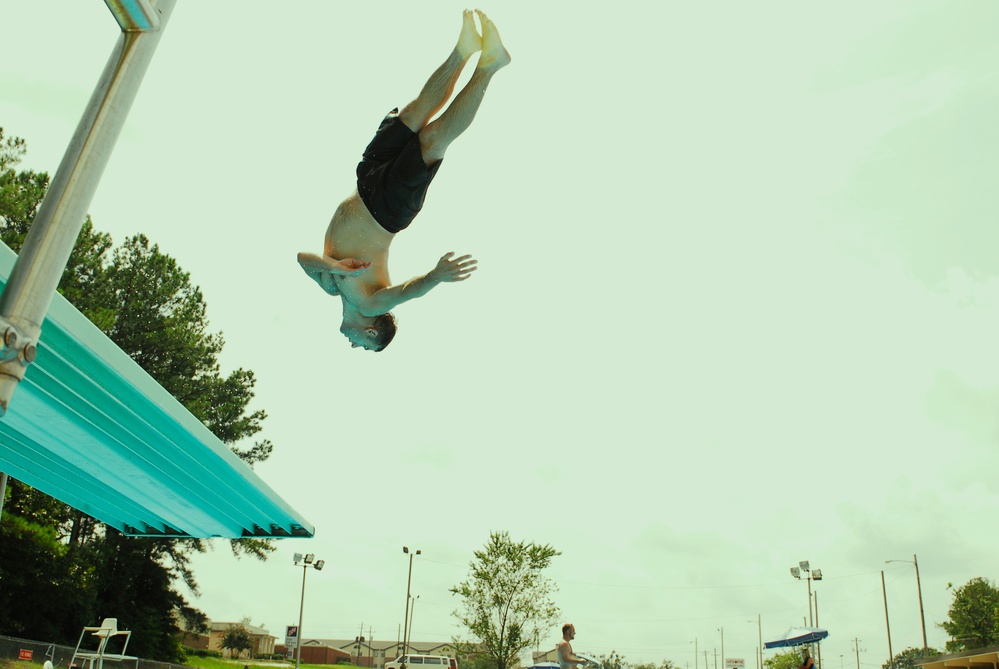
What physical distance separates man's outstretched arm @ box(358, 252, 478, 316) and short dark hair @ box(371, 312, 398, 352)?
194 millimetres

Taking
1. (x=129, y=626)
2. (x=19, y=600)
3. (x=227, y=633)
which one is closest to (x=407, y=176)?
(x=19, y=600)

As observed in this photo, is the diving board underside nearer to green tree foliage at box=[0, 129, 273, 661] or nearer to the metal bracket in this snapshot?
the metal bracket

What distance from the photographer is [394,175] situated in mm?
4086

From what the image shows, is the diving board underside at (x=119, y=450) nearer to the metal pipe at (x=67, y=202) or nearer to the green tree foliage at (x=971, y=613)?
the metal pipe at (x=67, y=202)

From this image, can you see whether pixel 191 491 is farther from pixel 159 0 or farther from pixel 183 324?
pixel 183 324

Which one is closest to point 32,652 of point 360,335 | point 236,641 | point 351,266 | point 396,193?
point 360,335

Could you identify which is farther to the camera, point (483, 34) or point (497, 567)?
point (497, 567)

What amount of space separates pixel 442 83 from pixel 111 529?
28946 millimetres

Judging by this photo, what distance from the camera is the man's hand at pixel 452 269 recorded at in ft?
12.5

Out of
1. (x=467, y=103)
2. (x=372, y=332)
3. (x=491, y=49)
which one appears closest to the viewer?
(x=491, y=49)

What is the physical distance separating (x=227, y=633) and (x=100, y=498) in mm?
68983

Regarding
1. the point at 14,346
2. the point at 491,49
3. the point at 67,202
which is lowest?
the point at 14,346

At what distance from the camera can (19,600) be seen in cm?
2234

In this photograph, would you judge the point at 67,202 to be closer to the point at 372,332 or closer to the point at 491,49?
the point at 491,49
